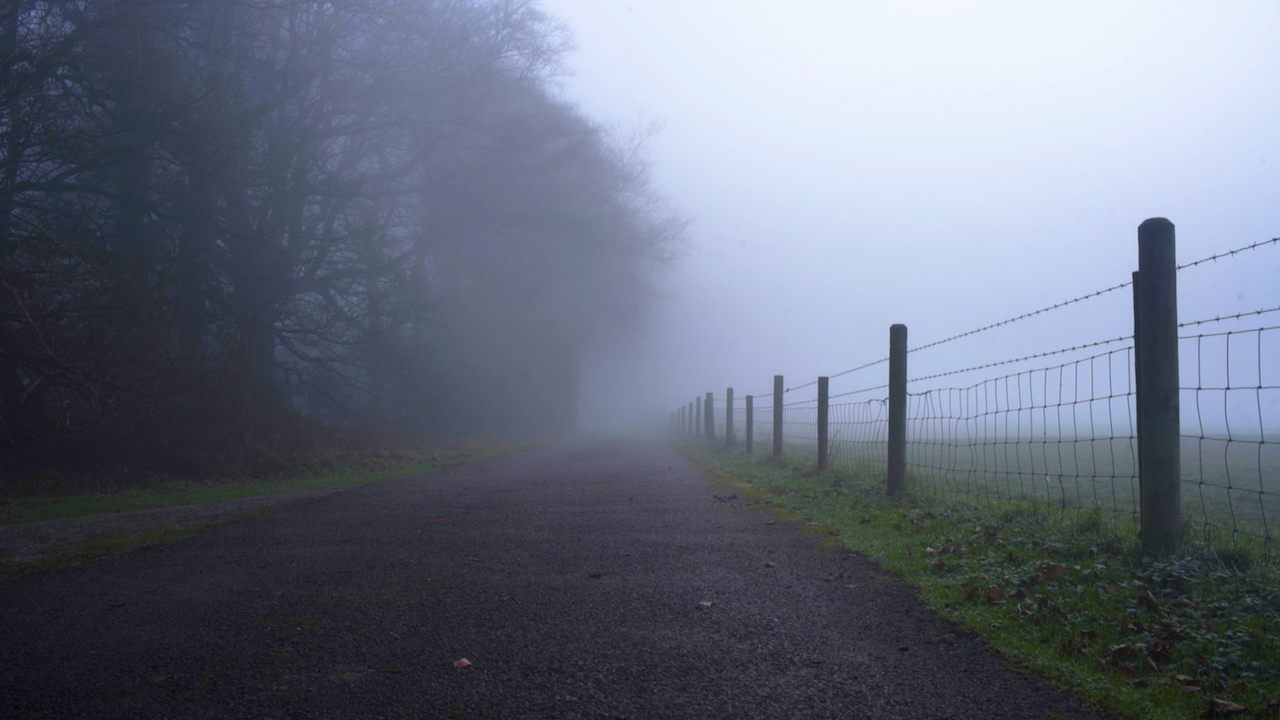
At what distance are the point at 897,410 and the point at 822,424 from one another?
9.73 ft

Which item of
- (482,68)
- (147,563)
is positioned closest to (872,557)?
(147,563)

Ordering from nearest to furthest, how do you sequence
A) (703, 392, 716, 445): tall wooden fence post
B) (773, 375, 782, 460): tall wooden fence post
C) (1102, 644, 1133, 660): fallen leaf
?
1. (1102, 644, 1133, 660): fallen leaf
2. (773, 375, 782, 460): tall wooden fence post
3. (703, 392, 716, 445): tall wooden fence post

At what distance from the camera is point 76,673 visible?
9.99 ft

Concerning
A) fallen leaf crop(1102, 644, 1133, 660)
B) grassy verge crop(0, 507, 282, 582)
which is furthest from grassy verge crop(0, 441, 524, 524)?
fallen leaf crop(1102, 644, 1133, 660)

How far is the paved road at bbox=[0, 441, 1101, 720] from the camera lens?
2.77 meters

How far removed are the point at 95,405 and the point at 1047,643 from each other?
1089 centimetres

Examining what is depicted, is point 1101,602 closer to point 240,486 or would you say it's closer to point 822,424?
point 822,424

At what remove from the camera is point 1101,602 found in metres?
3.80

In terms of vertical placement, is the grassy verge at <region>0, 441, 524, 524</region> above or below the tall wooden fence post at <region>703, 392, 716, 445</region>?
below

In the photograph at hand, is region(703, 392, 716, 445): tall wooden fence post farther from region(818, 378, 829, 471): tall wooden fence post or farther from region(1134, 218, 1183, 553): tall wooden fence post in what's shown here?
region(1134, 218, 1183, 553): tall wooden fence post

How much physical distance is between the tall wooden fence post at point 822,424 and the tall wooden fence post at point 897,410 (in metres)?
2.65

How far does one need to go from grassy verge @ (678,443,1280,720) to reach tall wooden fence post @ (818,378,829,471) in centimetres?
471

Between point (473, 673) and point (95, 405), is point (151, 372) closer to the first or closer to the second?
point (95, 405)

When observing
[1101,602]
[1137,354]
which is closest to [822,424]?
[1137,354]
